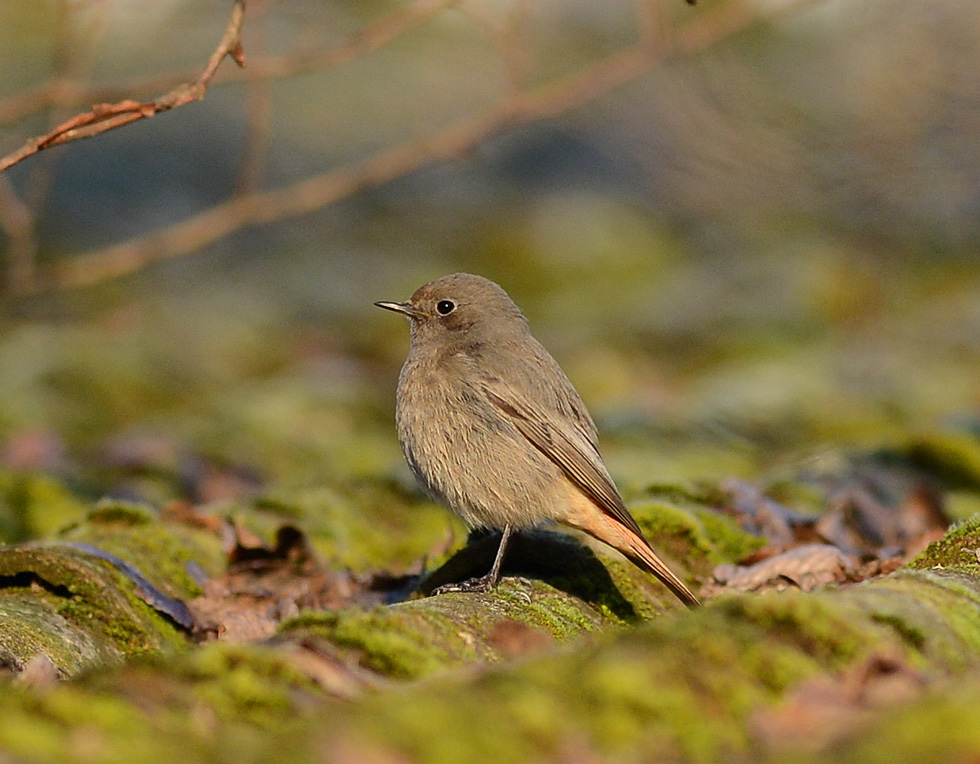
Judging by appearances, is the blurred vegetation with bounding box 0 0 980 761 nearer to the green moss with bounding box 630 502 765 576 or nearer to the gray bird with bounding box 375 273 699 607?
the green moss with bounding box 630 502 765 576

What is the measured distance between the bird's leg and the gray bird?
2cm

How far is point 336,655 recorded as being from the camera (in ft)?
9.95

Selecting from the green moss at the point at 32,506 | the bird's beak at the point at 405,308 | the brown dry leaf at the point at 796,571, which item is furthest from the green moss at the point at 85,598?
the bird's beak at the point at 405,308

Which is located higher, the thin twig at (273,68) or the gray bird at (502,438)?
the thin twig at (273,68)

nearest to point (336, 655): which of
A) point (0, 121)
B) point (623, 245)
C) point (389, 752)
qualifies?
point (389, 752)

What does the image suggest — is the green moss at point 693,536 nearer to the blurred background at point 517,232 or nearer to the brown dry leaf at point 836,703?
the blurred background at point 517,232

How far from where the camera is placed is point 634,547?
514 centimetres

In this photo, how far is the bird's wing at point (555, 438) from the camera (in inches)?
225

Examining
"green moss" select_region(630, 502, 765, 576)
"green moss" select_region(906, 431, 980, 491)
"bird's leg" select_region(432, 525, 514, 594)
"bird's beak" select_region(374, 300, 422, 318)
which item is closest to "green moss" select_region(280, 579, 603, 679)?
"bird's leg" select_region(432, 525, 514, 594)

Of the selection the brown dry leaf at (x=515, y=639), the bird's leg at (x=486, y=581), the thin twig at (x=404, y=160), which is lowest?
the bird's leg at (x=486, y=581)

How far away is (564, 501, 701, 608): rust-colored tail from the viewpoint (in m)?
5.08

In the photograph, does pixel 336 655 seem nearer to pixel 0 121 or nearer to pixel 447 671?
pixel 447 671

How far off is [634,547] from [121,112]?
104 inches

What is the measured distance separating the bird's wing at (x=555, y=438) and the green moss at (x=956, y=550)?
145 centimetres
